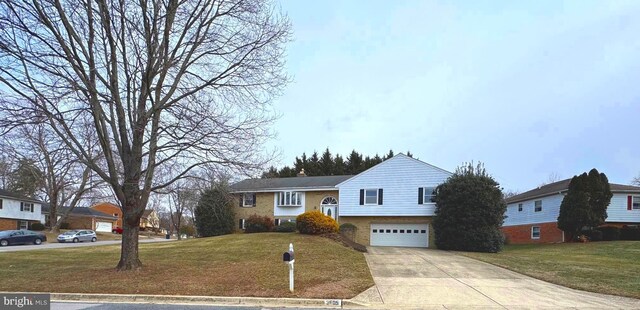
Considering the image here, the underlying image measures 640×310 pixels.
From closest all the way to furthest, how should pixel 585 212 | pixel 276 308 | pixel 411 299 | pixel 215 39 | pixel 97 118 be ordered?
pixel 276 308, pixel 411 299, pixel 97 118, pixel 215 39, pixel 585 212

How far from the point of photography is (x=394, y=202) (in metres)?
34.9

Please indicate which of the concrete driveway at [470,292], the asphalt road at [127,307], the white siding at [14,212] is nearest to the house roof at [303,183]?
the concrete driveway at [470,292]

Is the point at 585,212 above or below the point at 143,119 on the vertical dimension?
below

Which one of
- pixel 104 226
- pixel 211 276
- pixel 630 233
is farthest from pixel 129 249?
pixel 104 226

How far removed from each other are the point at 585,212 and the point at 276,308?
30.9m

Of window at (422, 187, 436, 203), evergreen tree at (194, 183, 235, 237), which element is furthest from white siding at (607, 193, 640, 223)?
evergreen tree at (194, 183, 235, 237)

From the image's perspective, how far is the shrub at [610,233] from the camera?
33875 mm

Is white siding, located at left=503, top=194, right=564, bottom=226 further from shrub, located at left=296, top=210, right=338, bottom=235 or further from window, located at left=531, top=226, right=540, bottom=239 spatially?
shrub, located at left=296, top=210, right=338, bottom=235

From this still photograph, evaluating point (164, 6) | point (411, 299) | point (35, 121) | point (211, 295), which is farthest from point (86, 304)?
point (164, 6)

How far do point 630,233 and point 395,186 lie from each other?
680 inches

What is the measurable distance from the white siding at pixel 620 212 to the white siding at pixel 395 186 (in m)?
14.4

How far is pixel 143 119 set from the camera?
1459cm

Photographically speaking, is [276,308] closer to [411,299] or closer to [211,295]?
[211,295]

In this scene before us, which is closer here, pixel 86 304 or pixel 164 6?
pixel 86 304
